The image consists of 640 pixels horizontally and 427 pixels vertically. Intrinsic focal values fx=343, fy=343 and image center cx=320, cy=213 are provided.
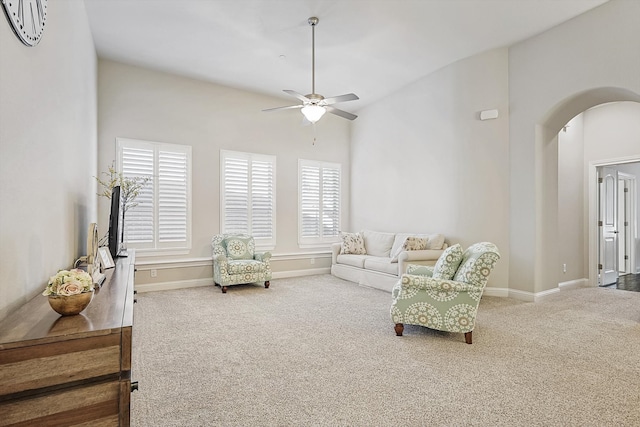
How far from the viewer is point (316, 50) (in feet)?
16.8

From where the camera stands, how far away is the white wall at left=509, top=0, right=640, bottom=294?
420 cm

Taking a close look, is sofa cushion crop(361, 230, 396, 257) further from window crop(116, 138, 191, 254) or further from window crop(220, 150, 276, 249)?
window crop(116, 138, 191, 254)

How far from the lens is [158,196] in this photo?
571 centimetres

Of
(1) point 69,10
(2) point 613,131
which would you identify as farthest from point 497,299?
(1) point 69,10

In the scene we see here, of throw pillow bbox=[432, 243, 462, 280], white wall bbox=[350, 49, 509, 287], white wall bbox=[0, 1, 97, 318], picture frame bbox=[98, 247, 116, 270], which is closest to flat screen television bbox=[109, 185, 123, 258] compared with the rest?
white wall bbox=[0, 1, 97, 318]

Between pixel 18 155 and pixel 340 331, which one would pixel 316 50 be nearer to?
pixel 340 331

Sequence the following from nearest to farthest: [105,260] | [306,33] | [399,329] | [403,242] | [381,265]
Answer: [105,260], [399,329], [306,33], [381,265], [403,242]

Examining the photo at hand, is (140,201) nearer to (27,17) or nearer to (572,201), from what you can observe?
(27,17)

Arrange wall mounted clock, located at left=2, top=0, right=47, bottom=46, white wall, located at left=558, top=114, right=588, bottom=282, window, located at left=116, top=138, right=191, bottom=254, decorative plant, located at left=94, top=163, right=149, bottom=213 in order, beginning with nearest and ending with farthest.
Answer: wall mounted clock, located at left=2, top=0, right=47, bottom=46
decorative plant, located at left=94, top=163, right=149, bottom=213
window, located at left=116, top=138, right=191, bottom=254
white wall, located at left=558, top=114, right=588, bottom=282

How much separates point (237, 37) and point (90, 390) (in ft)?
15.1

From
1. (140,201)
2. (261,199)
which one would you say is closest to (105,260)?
(140,201)

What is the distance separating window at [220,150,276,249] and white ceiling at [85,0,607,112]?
57.8 inches

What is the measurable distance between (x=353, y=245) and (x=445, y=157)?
2.43 m

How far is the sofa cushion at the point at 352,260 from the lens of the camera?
250 inches
